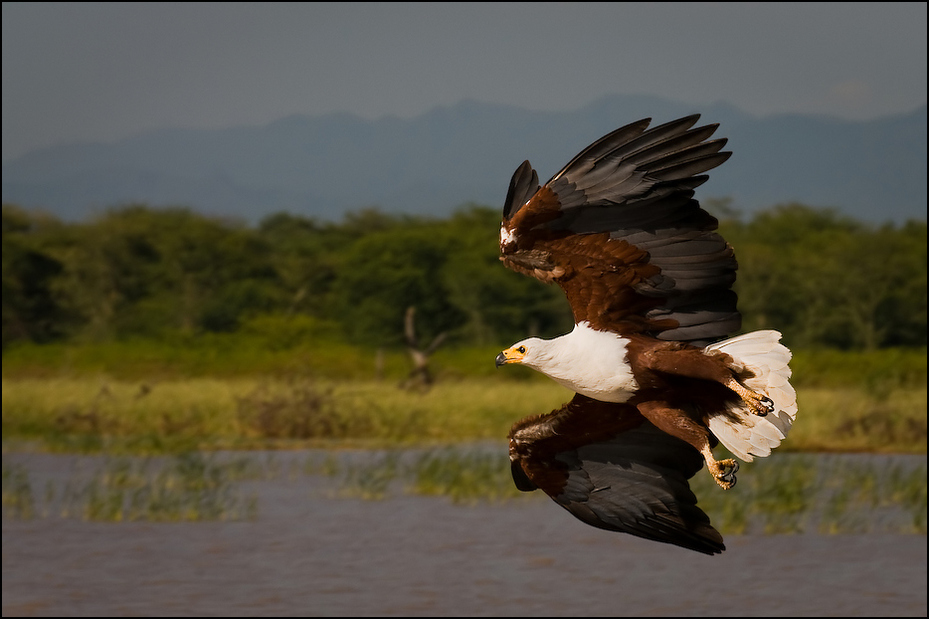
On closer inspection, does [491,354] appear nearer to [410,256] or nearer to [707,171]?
[410,256]

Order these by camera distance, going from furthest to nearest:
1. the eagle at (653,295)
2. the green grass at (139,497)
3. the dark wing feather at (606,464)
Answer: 1. the green grass at (139,497)
2. the dark wing feather at (606,464)
3. the eagle at (653,295)

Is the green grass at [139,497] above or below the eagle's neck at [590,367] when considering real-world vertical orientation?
below

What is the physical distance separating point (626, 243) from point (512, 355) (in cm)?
60

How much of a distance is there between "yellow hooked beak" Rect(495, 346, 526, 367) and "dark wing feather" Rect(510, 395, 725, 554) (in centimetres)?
71

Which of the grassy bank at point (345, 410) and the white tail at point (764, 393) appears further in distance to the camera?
the grassy bank at point (345, 410)

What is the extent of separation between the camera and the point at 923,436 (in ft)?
70.6

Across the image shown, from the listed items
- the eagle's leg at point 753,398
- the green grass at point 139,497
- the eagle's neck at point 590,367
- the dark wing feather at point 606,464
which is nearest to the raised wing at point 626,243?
the eagle's neck at point 590,367

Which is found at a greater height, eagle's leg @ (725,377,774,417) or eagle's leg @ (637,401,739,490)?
eagle's leg @ (725,377,774,417)

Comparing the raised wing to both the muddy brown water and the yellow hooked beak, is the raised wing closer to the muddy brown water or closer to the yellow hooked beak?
the yellow hooked beak

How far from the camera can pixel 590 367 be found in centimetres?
471

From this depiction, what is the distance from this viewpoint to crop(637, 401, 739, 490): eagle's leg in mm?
4293

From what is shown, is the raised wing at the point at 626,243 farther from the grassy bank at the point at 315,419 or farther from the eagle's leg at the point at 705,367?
the grassy bank at the point at 315,419

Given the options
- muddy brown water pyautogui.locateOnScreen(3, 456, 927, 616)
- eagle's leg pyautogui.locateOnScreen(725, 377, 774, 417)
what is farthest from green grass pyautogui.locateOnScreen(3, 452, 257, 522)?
eagle's leg pyautogui.locateOnScreen(725, 377, 774, 417)

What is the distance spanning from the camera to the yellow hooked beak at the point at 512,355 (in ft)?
15.7
